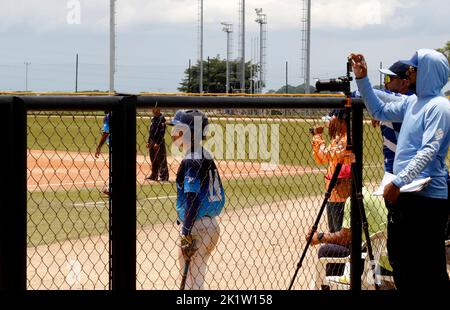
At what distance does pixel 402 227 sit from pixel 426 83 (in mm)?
946

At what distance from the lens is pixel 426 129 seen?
5484 mm

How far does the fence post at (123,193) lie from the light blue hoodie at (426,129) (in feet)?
5.32

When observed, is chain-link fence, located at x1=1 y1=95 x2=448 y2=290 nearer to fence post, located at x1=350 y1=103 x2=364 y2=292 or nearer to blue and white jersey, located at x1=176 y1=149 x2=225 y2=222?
blue and white jersey, located at x1=176 y1=149 x2=225 y2=222

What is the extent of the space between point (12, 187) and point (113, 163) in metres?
0.66

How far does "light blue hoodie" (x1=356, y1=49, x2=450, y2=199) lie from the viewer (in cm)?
537

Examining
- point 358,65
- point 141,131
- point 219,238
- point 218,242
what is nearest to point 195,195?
point 141,131

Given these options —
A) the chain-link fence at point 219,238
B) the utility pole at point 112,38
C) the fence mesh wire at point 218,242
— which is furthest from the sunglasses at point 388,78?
the utility pole at point 112,38

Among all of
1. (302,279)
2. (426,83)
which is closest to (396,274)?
(426,83)

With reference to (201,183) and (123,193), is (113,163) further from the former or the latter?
(201,183)

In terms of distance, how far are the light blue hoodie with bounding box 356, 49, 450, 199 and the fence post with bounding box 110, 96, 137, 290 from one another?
5.32ft

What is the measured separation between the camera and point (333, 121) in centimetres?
732

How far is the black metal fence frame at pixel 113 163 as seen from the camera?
4.72m
